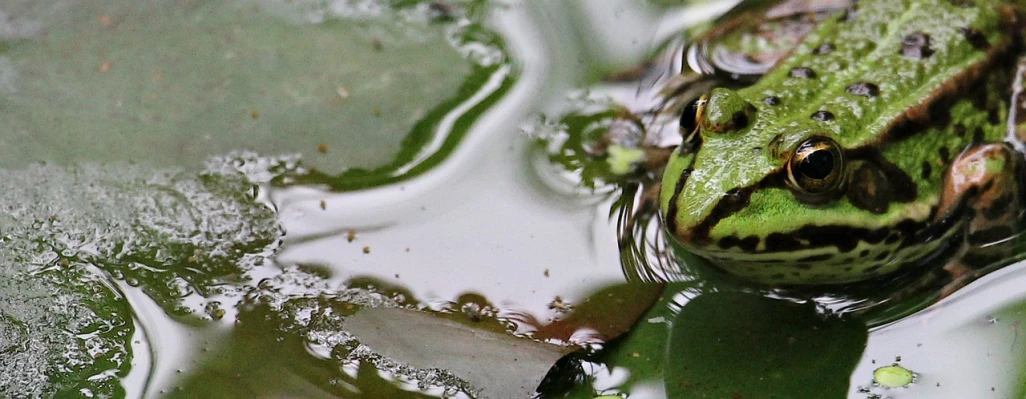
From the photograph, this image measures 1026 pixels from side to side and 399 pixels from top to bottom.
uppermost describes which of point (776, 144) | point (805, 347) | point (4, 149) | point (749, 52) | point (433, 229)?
point (749, 52)

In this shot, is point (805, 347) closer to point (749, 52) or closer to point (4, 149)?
point (749, 52)

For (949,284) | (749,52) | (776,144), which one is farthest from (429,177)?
(949,284)

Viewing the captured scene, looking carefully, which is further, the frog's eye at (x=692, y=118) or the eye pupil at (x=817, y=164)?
the frog's eye at (x=692, y=118)

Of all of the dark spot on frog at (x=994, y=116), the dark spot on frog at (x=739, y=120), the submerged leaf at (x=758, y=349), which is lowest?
the submerged leaf at (x=758, y=349)

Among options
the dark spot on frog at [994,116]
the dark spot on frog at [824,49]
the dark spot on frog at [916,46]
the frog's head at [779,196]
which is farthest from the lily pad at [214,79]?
the dark spot on frog at [994,116]

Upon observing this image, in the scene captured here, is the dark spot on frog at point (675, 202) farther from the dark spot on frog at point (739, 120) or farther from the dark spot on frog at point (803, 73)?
the dark spot on frog at point (803, 73)

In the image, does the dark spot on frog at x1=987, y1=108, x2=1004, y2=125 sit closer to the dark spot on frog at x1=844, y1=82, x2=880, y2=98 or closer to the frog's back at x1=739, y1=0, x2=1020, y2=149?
the frog's back at x1=739, y1=0, x2=1020, y2=149

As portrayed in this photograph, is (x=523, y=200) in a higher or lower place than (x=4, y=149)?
higher
